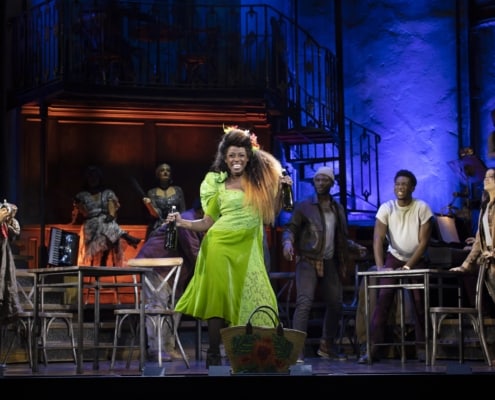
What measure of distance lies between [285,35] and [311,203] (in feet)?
16.7

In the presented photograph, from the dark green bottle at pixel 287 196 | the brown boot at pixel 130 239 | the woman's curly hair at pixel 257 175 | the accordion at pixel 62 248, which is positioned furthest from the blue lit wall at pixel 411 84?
the woman's curly hair at pixel 257 175

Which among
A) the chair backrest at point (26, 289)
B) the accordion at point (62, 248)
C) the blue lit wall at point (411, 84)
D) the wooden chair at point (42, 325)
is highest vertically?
the blue lit wall at point (411, 84)

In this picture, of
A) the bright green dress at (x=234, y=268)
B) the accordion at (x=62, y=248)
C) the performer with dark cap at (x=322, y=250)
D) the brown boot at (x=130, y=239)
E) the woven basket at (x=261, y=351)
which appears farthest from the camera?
the brown boot at (x=130, y=239)

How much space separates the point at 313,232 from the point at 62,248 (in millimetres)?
2759

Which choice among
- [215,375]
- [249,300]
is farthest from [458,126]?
[215,375]

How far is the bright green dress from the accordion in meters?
3.86

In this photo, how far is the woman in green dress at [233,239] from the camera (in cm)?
673

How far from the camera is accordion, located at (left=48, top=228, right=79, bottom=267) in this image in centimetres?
1037

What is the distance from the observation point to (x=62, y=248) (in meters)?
10.4

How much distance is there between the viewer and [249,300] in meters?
6.70

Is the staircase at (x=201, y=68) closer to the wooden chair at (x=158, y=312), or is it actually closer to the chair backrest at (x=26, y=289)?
the chair backrest at (x=26, y=289)

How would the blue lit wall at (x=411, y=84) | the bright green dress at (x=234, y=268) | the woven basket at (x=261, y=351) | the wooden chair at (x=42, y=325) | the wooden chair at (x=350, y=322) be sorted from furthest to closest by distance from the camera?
the blue lit wall at (x=411, y=84) → the wooden chair at (x=350, y=322) → the wooden chair at (x=42, y=325) → the bright green dress at (x=234, y=268) → the woven basket at (x=261, y=351)

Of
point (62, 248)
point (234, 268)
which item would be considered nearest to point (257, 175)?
→ point (234, 268)

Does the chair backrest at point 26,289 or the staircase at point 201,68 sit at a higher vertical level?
the staircase at point 201,68
